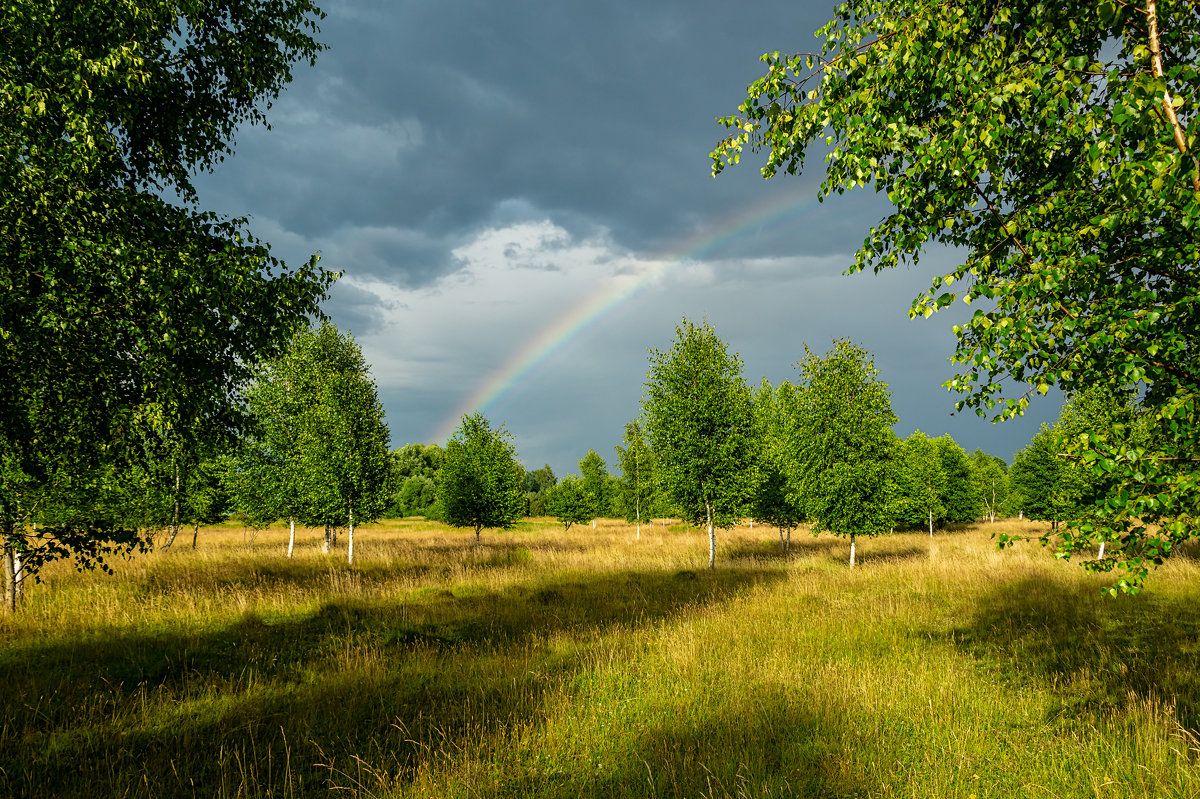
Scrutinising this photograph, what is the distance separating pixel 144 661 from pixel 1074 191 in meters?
13.1

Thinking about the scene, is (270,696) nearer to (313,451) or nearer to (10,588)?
(10,588)

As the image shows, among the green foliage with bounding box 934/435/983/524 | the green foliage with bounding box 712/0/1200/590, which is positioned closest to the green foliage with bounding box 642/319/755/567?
the green foliage with bounding box 712/0/1200/590

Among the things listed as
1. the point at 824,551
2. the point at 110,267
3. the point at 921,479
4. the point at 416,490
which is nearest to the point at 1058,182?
the point at 110,267

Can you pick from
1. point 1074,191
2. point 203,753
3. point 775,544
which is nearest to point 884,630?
point 1074,191

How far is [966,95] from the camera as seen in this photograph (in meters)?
4.31

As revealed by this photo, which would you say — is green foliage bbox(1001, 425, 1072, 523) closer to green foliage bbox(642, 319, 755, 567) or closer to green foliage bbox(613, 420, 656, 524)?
green foliage bbox(642, 319, 755, 567)

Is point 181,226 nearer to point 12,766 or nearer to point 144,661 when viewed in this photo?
point 12,766

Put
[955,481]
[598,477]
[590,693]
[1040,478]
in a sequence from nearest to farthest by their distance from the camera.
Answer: [590,693] → [1040,478] → [955,481] → [598,477]

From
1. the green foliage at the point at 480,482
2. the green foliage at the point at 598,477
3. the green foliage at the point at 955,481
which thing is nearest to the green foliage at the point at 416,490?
the green foliage at the point at 598,477

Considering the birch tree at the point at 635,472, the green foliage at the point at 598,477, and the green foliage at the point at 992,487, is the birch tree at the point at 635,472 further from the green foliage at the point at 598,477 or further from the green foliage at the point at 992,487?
the green foliage at the point at 992,487

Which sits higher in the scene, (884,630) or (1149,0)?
(1149,0)

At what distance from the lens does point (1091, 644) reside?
9.30m

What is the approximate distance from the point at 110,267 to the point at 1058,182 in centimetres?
908

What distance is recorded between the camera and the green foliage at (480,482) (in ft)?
92.0
